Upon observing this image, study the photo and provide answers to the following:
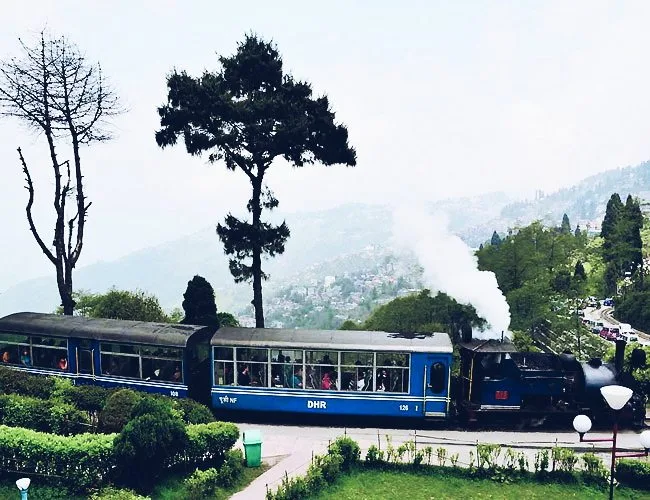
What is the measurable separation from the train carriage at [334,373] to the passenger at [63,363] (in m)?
4.92

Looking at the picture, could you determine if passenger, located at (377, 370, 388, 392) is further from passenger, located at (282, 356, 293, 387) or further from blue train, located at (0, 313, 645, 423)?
passenger, located at (282, 356, 293, 387)

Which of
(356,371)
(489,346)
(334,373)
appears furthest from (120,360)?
(489,346)

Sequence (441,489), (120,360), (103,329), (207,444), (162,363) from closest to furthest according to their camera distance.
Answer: (441,489) < (207,444) < (162,363) < (120,360) < (103,329)

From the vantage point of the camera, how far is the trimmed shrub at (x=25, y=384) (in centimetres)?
1619

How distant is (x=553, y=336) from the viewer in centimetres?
3297

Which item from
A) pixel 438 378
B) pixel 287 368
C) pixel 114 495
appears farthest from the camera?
pixel 287 368

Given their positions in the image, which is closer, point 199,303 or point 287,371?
point 287,371

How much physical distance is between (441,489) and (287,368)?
538 cm

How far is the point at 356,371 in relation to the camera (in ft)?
52.6

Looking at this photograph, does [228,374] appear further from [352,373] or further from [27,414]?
[27,414]

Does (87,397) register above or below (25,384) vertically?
below

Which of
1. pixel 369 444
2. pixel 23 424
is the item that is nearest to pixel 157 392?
pixel 23 424

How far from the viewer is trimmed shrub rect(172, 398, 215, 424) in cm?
1488

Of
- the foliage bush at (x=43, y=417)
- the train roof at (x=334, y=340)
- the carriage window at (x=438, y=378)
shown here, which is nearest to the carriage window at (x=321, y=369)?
the train roof at (x=334, y=340)
